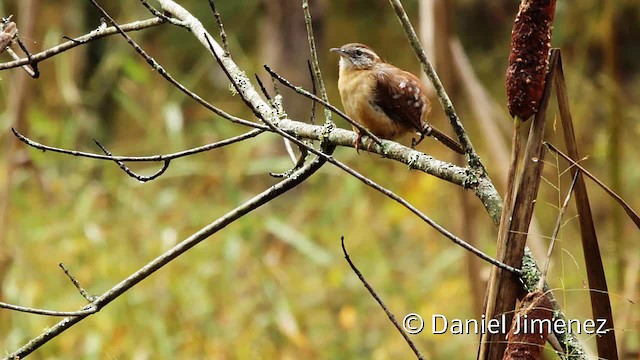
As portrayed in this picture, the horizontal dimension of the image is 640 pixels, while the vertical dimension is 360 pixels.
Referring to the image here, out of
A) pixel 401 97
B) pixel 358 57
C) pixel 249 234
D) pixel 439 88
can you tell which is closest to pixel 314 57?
pixel 439 88

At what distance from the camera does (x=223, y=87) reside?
215 inches

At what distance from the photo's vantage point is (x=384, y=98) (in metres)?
1.57

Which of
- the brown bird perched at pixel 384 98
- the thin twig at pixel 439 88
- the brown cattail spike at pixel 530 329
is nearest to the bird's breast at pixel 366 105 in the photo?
the brown bird perched at pixel 384 98

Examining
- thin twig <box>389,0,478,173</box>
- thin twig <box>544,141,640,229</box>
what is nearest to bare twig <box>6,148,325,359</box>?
thin twig <box>389,0,478,173</box>

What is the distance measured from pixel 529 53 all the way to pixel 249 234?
2067mm

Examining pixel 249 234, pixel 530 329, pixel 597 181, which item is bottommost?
pixel 530 329

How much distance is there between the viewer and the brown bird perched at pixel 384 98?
1.47 metres

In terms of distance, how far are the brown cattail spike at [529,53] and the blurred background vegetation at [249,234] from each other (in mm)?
1199

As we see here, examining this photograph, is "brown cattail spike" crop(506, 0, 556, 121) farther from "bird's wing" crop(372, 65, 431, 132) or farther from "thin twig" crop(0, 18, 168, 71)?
"bird's wing" crop(372, 65, 431, 132)

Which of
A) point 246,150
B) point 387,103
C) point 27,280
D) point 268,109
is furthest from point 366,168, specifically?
point 268,109

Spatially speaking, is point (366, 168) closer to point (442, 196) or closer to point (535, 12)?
point (442, 196)

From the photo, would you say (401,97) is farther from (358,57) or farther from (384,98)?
(358,57)

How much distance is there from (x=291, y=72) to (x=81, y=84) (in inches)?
54.4

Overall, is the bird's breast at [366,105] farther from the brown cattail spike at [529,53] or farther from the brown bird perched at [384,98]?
the brown cattail spike at [529,53]
